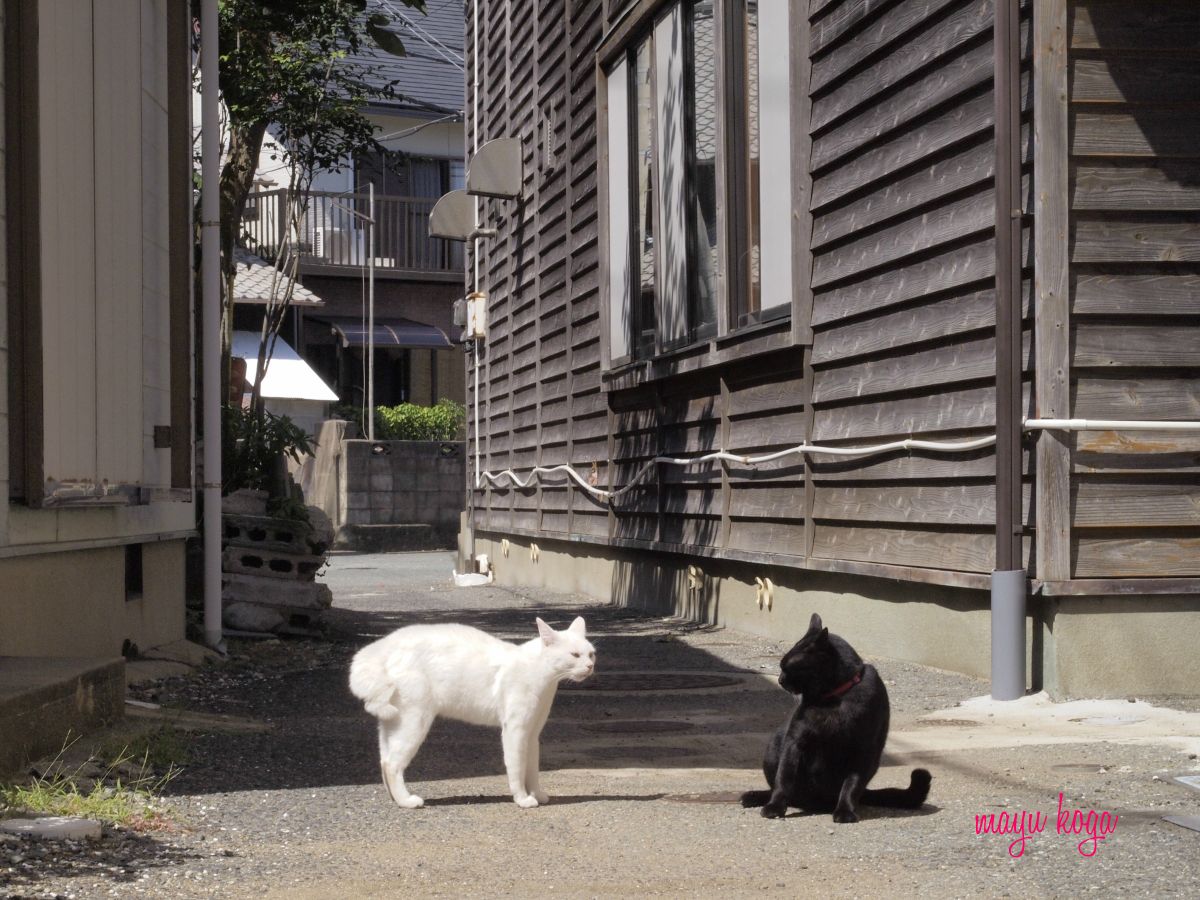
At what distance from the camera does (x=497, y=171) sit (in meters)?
16.9

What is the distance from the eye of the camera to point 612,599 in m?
13.4

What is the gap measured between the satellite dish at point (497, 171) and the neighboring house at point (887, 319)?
2.79 meters

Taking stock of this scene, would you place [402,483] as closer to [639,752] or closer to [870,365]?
[870,365]

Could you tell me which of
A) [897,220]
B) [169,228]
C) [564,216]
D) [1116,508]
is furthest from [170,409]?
[564,216]

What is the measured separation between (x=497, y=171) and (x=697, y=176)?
20.3 feet

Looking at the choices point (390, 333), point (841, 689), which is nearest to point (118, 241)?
point (841, 689)

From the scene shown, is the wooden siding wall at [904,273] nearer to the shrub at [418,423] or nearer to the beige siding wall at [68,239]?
the beige siding wall at [68,239]

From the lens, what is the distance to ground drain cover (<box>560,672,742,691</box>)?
7.95m

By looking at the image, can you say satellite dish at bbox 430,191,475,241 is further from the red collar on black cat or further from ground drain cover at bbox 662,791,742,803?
the red collar on black cat

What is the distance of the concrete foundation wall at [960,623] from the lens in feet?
21.3

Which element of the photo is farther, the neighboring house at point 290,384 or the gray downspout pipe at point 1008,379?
the neighboring house at point 290,384

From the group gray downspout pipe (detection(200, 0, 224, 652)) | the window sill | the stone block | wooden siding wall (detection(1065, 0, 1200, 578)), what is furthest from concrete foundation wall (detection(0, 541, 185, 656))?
wooden siding wall (detection(1065, 0, 1200, 578))

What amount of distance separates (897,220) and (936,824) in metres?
4.04
